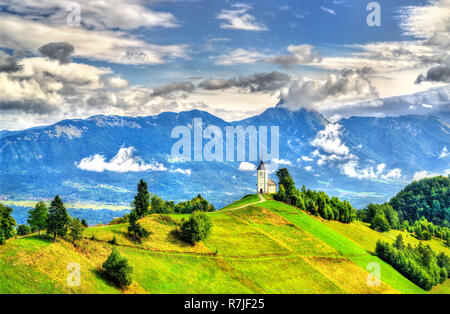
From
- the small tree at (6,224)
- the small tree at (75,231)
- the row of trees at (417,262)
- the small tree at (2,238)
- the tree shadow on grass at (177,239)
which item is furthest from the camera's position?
the row of trees at (417,262)

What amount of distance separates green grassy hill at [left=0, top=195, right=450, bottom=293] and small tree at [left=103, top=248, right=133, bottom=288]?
1926mm

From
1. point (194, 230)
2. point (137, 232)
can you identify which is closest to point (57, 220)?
point (137, 232)

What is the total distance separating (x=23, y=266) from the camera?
63.2 meters

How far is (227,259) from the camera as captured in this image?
92625 mm

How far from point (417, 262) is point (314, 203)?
40.3 metres

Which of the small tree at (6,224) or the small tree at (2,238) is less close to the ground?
the small tree at (6,224)

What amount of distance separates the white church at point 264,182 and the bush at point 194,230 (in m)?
75.2

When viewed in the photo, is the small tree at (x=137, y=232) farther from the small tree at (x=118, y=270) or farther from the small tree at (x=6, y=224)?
the small tree at (x=6, y=224)

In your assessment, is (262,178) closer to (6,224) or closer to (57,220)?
(57,220)

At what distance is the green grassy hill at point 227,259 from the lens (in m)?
65.7

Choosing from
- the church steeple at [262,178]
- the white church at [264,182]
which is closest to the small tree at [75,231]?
the church steeple at [262,178]

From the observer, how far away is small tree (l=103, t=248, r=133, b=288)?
69875 mm

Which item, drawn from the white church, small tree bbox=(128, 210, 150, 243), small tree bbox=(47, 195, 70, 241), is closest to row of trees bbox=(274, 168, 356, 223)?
the white church
